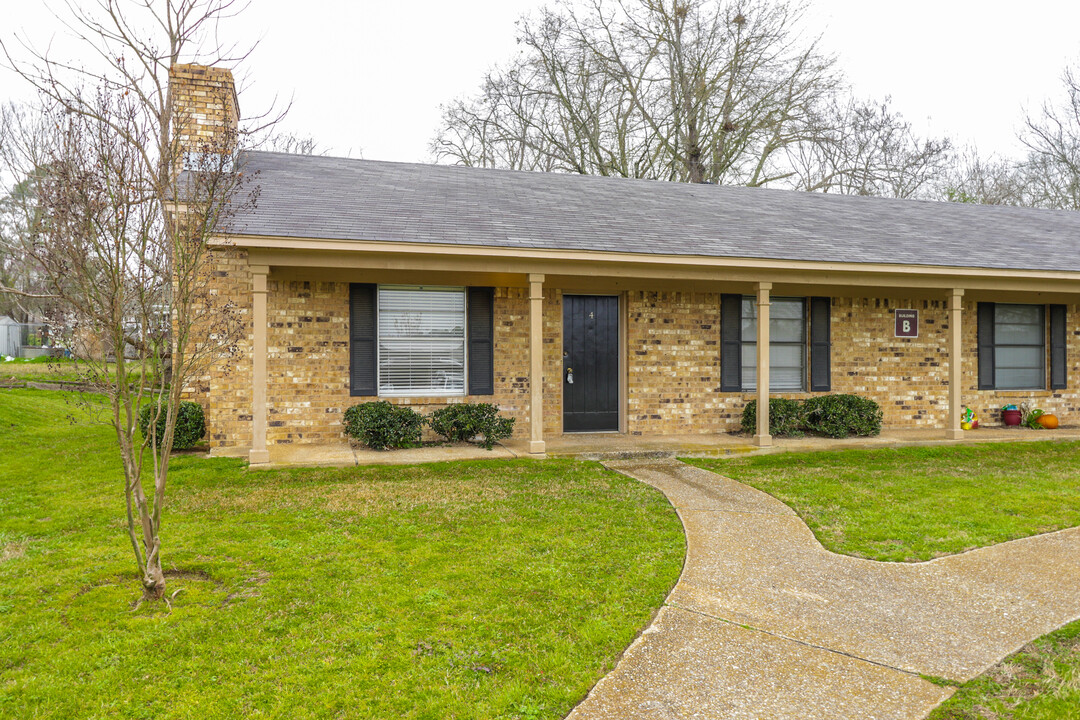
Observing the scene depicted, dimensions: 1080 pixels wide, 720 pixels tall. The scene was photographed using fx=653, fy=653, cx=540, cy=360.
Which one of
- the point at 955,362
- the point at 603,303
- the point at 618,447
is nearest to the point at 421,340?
the point at 603,303

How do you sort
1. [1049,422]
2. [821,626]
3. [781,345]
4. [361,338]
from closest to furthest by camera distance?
[821,626] < [361,338] < [781,345] < [1049,422]

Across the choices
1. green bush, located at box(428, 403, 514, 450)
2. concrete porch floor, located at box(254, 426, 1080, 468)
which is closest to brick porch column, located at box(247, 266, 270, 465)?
concrete porch floor, located at box(254, 426, 1080, 468)

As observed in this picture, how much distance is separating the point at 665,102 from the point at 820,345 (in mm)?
12729

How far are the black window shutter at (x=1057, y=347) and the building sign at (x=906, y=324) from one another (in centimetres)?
273

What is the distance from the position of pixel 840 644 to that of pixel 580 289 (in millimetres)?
6544

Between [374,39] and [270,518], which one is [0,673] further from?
[374,39]

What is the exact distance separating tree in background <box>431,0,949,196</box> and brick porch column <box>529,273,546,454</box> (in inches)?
535

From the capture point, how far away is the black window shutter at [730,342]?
974 centimetres

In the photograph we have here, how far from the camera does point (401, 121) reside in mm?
25391

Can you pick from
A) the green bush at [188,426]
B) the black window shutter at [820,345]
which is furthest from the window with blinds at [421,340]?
the black window shutter at [820,345]

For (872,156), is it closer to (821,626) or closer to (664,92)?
(664,92)

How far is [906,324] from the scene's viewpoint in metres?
10.1

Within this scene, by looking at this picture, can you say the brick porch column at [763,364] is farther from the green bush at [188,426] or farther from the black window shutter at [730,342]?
the green bush at [188,426]

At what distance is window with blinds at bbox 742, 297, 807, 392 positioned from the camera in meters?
9.95
